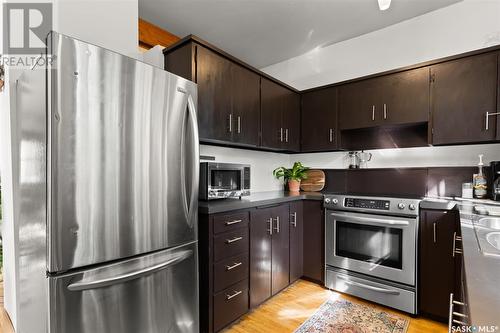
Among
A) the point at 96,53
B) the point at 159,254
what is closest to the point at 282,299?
the point at 159,254

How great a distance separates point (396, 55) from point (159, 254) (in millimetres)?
3048

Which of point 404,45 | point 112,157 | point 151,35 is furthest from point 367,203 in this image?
point 151,35

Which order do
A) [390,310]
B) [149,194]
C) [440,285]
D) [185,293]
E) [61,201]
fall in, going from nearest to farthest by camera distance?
1. [61,201]
2. [149,194]
3. [185,293]
4. [440,285]
5. [390,310]

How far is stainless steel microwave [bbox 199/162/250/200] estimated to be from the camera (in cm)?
194

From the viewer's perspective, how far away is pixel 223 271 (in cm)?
183

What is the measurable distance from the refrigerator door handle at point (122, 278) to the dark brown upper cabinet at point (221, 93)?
959 mm

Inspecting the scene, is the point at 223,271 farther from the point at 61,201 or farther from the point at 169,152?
the point at 61,201

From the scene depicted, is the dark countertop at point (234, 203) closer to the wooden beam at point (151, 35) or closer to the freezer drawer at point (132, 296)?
the freezer drawer at point (132, 296)

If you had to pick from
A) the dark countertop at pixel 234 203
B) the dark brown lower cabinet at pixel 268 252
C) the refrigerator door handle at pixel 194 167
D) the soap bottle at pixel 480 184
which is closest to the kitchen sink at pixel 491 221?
the soap bottle at pixel 480 184

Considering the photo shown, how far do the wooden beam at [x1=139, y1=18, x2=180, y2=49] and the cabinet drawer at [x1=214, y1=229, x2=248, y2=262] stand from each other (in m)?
2.12

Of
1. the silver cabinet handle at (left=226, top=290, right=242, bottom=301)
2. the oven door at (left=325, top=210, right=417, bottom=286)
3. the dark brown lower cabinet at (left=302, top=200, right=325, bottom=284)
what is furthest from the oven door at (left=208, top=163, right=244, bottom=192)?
the oven door at (left=325, top=210, right=417, bottom=286)

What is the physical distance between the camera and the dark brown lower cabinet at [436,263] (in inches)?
77.2

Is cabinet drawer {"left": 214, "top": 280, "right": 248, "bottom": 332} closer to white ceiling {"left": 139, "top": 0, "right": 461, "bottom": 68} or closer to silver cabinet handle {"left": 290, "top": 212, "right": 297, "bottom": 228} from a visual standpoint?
silver cabinet handle {"left": 290, "top": 212, "right": 297, "bottom": 228}

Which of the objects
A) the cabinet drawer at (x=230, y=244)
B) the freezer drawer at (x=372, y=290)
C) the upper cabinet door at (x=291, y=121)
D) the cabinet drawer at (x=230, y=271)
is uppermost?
the upper cabinet door at (x=291, y=121)
